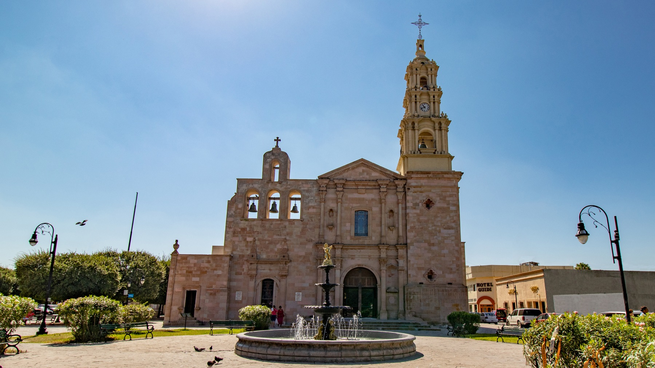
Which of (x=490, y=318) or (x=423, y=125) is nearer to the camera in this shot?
(x=423, y=125)

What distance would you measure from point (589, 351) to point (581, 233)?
28.9ft

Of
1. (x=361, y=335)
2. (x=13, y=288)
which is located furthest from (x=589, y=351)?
(x=13, y=288)

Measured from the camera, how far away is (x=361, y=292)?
2892cm

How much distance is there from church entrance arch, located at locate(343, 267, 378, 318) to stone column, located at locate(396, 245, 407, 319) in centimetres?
154

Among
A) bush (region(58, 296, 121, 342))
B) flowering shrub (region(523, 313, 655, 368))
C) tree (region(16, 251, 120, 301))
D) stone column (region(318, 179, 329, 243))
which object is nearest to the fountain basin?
flowering shrub (region(523, 313, 655, 368))

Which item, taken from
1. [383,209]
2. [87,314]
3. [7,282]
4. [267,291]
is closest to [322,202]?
[383,209]

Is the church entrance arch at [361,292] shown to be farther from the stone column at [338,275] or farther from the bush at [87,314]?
the bush at [87,314]

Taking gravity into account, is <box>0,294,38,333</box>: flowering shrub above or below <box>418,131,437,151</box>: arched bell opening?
below

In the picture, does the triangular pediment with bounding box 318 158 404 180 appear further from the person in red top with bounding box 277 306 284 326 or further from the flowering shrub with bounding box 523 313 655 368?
the flowering shrub with bounding box 523 313 655 368

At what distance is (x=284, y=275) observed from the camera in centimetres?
Result: 2898

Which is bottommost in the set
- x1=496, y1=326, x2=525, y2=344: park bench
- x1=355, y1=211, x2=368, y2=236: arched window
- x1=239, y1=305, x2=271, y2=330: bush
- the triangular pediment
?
x1=496, y1=326, x2=525, y2=344: park bench

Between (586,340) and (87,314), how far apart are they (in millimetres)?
16176

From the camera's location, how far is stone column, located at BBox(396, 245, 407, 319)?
28172mm

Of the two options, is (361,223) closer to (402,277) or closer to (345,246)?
(345,246)
